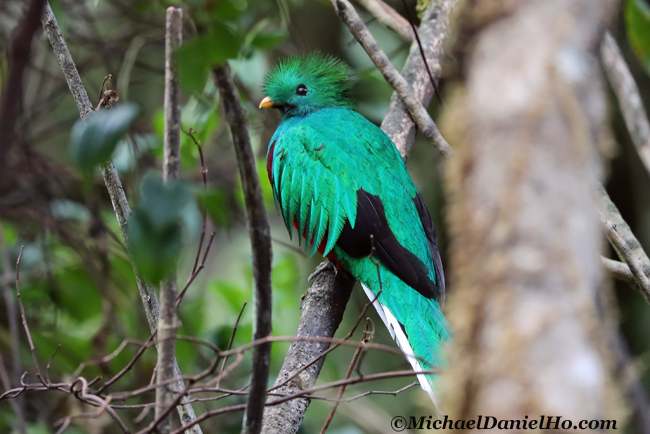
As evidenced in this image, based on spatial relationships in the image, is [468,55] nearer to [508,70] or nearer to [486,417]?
[508,70]

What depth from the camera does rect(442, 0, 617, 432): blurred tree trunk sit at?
0.96m

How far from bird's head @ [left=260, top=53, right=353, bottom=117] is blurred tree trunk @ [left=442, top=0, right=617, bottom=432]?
9.80 ft

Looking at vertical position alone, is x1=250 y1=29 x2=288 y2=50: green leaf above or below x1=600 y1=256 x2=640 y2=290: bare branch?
above

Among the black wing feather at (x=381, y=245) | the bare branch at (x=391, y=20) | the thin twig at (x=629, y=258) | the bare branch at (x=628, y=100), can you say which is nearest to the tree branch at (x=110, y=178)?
the black wing feather at (x=381, y=245)

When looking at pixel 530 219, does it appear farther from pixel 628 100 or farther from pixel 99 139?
pixel 628 100

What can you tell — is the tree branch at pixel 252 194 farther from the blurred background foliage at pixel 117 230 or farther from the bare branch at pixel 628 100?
the bare branch at pixel 628 100

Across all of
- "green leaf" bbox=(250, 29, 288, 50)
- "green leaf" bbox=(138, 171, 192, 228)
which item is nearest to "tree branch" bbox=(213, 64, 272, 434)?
"green leaf" bbox=(138, 171, 192, 228)

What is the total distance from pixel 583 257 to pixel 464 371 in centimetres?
29

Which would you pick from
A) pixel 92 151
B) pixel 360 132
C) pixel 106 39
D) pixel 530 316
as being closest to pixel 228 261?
pixel 106 39

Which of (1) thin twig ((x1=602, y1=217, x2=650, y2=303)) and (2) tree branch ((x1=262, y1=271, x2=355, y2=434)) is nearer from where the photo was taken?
(2) tree branch ((x1=262, y1=271, x2=355, y2=434))

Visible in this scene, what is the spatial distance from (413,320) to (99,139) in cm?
193

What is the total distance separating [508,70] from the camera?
1078 millimetres

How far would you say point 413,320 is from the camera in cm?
285

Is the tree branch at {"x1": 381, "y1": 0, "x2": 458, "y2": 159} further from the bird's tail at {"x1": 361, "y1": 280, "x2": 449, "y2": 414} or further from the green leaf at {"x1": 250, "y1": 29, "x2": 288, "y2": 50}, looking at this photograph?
the bird's tail at {"x1": 361, "y1": 280, "x2": 449, "y2": 414}
